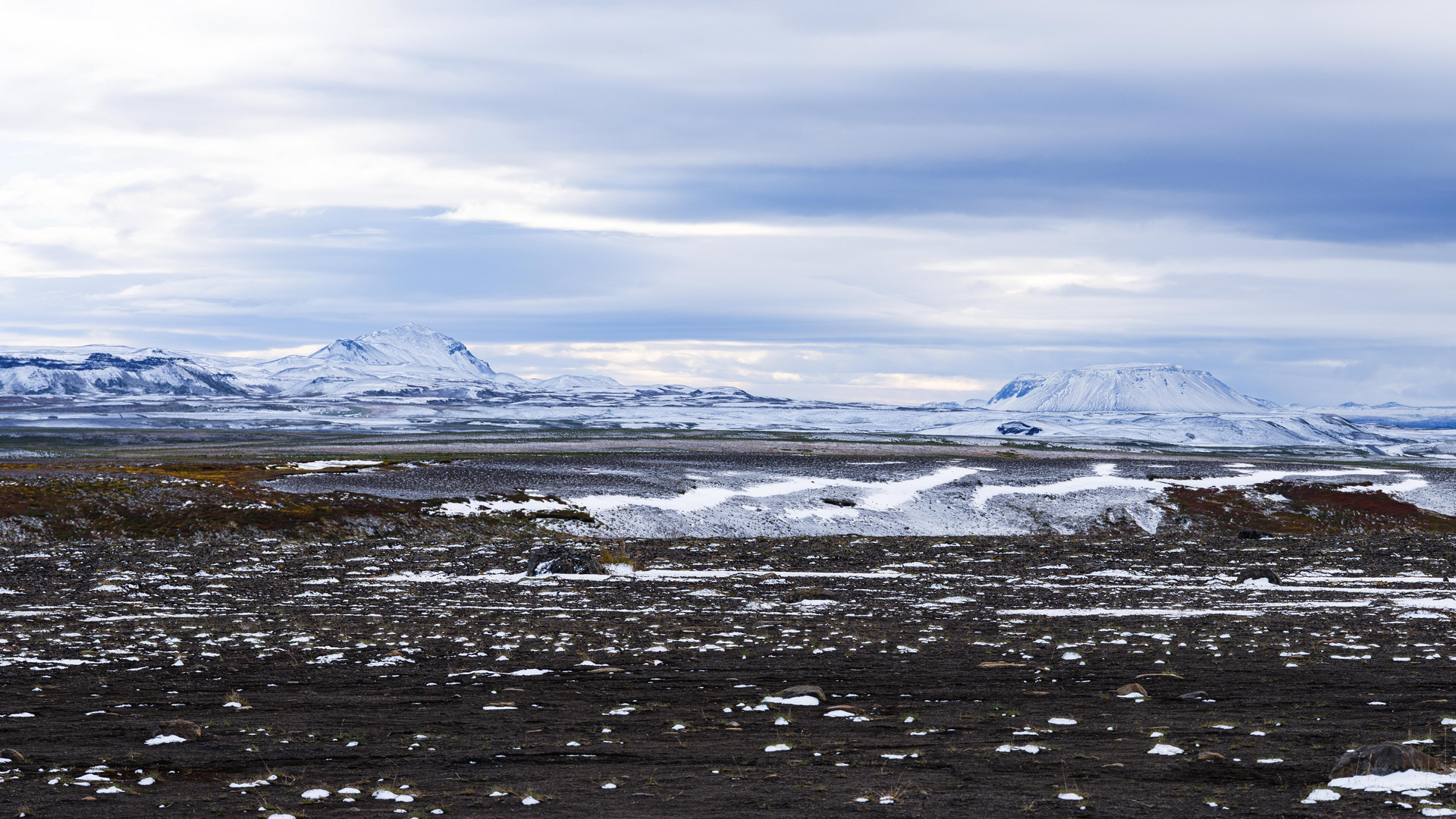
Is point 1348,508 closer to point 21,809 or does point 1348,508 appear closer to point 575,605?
point 575,605

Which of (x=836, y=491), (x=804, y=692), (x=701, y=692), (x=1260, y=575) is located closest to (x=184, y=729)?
(x=701, y=692)

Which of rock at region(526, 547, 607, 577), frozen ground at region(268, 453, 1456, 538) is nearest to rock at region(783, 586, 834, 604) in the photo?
rock at region(526, 547, 607, 577)

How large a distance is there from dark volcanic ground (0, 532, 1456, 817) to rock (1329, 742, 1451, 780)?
1.92 feet

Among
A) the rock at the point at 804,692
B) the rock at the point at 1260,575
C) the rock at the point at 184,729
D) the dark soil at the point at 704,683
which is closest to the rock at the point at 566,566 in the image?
the dark soil at the point at 704,683

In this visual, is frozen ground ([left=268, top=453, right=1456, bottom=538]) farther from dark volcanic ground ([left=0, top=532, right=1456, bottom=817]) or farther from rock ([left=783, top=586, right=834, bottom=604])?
dark volcanic ground ([left=0, top=532, right=1456, bottom=817])

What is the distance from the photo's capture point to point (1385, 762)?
1178 centimetres

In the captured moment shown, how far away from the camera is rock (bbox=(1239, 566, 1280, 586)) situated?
3516 centimetres

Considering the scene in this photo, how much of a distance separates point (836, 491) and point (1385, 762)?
5986cm

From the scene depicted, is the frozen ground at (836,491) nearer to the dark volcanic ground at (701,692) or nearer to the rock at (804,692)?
the dark volcanic ground at (701,692)

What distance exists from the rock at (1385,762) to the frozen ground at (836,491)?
1843 inches

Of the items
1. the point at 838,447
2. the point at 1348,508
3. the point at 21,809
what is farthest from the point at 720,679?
the point at 838,447

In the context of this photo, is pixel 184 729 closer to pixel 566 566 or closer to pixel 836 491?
pixel 566 566

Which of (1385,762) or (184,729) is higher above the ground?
(1385,762)

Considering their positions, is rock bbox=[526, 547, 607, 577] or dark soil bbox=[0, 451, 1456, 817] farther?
rock bbox=[526, 547, 607, 577]
